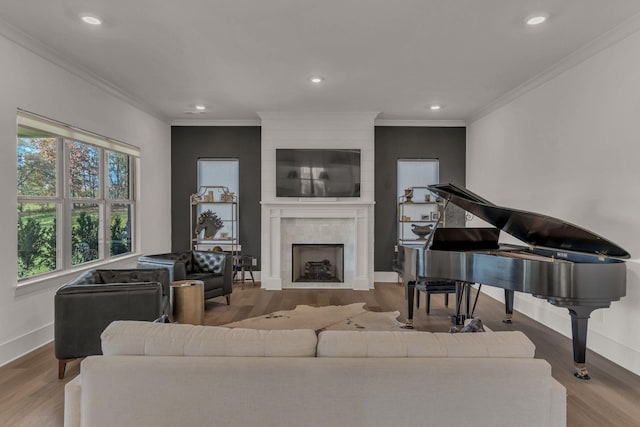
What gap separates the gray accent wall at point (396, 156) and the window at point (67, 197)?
4.10 metres

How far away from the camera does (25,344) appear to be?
353 centimetres

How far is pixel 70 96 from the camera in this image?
4207 millimetres

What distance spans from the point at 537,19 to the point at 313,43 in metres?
1.93

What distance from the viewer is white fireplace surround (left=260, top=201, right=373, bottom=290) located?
6.44m

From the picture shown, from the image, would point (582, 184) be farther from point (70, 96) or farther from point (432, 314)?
point (70, 96)

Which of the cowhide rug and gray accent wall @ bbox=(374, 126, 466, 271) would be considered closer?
the cowhide rug

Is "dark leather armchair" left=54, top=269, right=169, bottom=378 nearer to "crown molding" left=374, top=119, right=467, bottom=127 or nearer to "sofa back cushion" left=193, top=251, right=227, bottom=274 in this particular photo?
"sofa back cushion" left=193, top=251, right=227, bottom=274

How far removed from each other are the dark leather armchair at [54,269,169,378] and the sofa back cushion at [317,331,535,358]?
2119mm

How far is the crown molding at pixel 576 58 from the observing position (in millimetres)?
3244

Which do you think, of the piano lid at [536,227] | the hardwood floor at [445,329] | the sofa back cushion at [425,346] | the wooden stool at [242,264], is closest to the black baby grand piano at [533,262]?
the piano lid at [536,227]

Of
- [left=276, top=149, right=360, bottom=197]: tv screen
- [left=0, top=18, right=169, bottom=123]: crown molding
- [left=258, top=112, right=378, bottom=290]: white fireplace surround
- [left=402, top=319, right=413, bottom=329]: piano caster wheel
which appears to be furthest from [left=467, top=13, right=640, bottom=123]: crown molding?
[left=0, top=18, right=169, bottom=123]: crown molding

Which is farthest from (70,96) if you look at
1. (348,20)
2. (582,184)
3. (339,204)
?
(582,184)

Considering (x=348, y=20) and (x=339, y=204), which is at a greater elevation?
(x=348, y=20)

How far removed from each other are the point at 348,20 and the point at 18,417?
12.2ft
